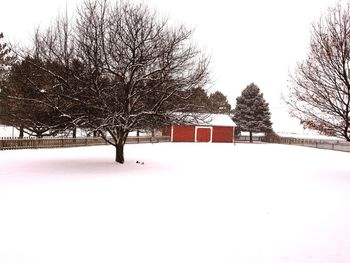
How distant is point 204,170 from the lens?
1533 cm

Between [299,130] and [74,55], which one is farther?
[299,130]

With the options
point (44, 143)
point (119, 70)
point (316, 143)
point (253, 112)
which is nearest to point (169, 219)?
point (119, 70)

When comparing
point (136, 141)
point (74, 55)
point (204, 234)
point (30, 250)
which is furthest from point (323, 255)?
point (136, 141)

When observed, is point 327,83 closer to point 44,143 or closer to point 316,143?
point 44,143

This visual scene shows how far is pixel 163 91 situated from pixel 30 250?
11023 mm

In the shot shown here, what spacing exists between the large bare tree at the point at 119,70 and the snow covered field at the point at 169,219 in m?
3.75

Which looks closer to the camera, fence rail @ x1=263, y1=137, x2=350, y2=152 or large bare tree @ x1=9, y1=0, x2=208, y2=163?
large bare tree @ x1=9, y1=0, x2=208, y2=163

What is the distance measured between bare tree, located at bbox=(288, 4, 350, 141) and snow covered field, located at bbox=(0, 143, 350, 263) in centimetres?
356

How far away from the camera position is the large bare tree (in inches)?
580

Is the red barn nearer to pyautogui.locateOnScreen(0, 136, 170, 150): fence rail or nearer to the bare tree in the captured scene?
pyautogui.locateOnScreen(0, 136, 170, 150): fence rail

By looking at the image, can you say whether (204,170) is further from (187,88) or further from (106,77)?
(106,77)

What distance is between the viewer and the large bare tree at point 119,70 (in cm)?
1474

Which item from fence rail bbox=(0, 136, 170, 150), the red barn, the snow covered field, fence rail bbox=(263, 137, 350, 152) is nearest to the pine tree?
fence rail bbox=(263, 137, 350, 152)

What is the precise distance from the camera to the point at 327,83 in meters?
14.9
